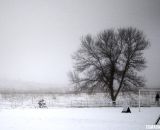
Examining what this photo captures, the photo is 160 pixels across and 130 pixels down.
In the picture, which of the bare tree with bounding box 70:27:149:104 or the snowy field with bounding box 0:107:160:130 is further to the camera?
the bare tree with bounding box 70:27:149:104

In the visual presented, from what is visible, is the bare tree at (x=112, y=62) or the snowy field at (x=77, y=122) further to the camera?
the bare tree at (x=112, y=62)

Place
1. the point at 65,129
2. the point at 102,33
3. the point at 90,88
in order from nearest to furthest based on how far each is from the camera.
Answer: the point at 65,129 < the point at 90,88 < the point at 102,33

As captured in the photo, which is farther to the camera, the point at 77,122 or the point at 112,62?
the point at 112,62

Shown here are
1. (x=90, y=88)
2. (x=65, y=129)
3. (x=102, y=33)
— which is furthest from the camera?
(x=102, y=33)

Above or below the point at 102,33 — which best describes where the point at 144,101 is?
below

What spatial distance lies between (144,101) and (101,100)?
5.54m

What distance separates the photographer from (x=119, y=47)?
1516 inches

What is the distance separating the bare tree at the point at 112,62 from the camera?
37.2 m

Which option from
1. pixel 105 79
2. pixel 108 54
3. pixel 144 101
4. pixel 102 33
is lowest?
pixel 144 101

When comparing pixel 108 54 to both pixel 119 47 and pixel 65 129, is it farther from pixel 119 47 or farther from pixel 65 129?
pixel 65 129

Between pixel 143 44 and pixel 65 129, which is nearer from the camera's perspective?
pixel 65 129

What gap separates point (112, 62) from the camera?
123ft

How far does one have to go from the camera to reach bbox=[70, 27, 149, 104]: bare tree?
37219 mm

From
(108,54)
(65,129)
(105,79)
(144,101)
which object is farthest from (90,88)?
(65,129)
